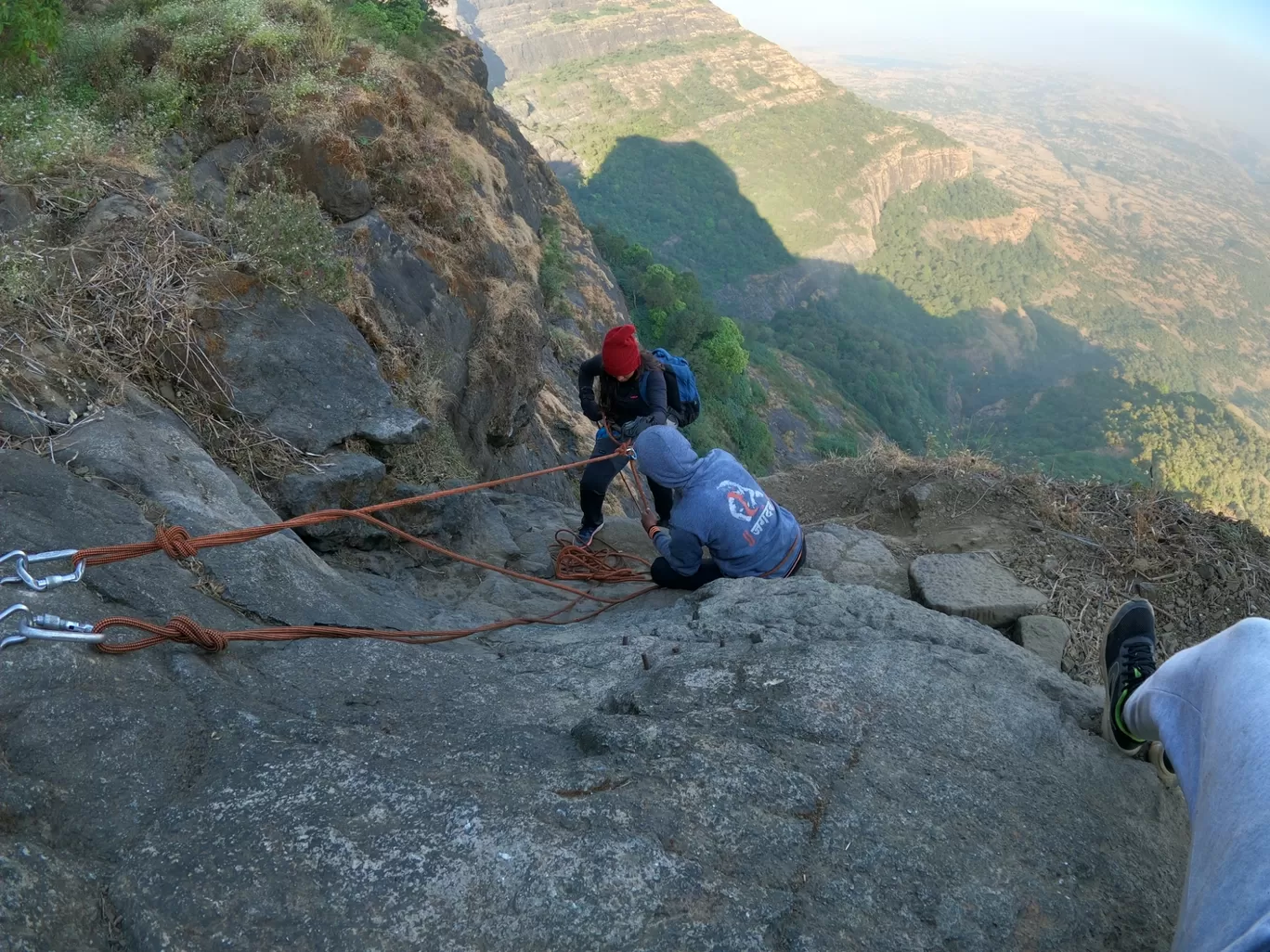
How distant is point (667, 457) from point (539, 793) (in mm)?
2160

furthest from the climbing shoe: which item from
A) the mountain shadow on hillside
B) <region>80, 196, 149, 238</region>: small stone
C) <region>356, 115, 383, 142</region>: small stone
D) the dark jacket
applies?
the mountain shadow on hillside

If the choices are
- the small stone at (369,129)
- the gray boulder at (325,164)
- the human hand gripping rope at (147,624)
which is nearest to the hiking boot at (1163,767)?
the human hand gripping rope at (147,624)

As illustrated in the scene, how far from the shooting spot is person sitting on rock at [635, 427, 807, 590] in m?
3.97

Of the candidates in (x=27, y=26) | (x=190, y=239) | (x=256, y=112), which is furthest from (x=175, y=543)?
(x=256, y=112)

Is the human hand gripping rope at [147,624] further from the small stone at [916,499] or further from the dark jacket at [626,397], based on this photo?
the small stone at [916,499]

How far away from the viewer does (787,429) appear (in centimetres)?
3728

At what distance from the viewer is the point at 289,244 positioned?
16.0 feet

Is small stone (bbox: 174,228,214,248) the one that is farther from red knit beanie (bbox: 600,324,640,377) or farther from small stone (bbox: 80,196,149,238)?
red knit beanie (bbox: 600,324,640,377)

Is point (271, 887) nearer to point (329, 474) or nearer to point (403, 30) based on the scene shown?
point (329, 474)

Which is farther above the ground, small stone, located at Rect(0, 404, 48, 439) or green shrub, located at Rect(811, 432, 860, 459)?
small stone, located at Rect(0, 404, 48, 439)

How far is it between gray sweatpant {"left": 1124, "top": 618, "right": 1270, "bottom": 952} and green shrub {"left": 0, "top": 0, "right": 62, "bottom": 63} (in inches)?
296

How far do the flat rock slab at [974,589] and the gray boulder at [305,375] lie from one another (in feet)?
10.2

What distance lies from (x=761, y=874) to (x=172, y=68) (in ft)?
25.2

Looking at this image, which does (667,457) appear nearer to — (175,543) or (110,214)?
(175,543)
